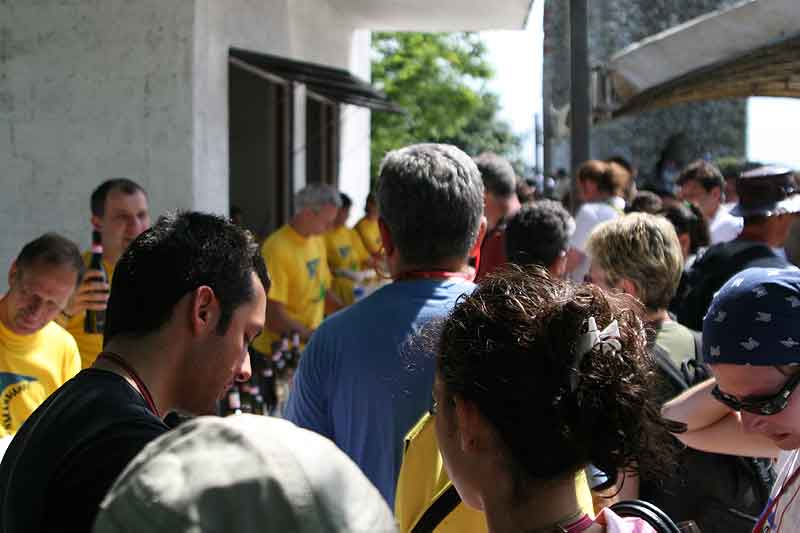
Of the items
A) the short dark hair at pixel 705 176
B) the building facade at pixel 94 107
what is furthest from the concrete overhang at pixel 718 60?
the building facade at pixel 94 107

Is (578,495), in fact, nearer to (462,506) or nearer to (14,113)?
(462,506)

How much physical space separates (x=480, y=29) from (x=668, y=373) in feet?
37.3

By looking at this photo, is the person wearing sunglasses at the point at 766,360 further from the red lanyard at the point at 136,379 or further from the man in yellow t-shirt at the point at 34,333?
the man in yellow t-shirt at the point at 34,333

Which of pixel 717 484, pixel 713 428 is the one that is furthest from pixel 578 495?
pixel 717 484

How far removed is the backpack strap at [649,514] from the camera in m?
1.83

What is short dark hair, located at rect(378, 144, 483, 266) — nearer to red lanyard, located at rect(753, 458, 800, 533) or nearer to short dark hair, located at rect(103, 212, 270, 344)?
short dark hair, located at rect(103, 212, 270, 344)

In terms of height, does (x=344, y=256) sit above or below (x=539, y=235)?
below

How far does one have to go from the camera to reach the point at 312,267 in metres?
8.03

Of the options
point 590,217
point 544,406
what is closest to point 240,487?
point 544,406

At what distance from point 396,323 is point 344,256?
8.20 meters

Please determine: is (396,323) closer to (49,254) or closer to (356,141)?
(49,254)

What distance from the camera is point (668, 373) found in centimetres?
360

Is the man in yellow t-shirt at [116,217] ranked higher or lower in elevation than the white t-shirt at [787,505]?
higher

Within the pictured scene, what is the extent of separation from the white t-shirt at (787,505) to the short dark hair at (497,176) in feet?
12.1
